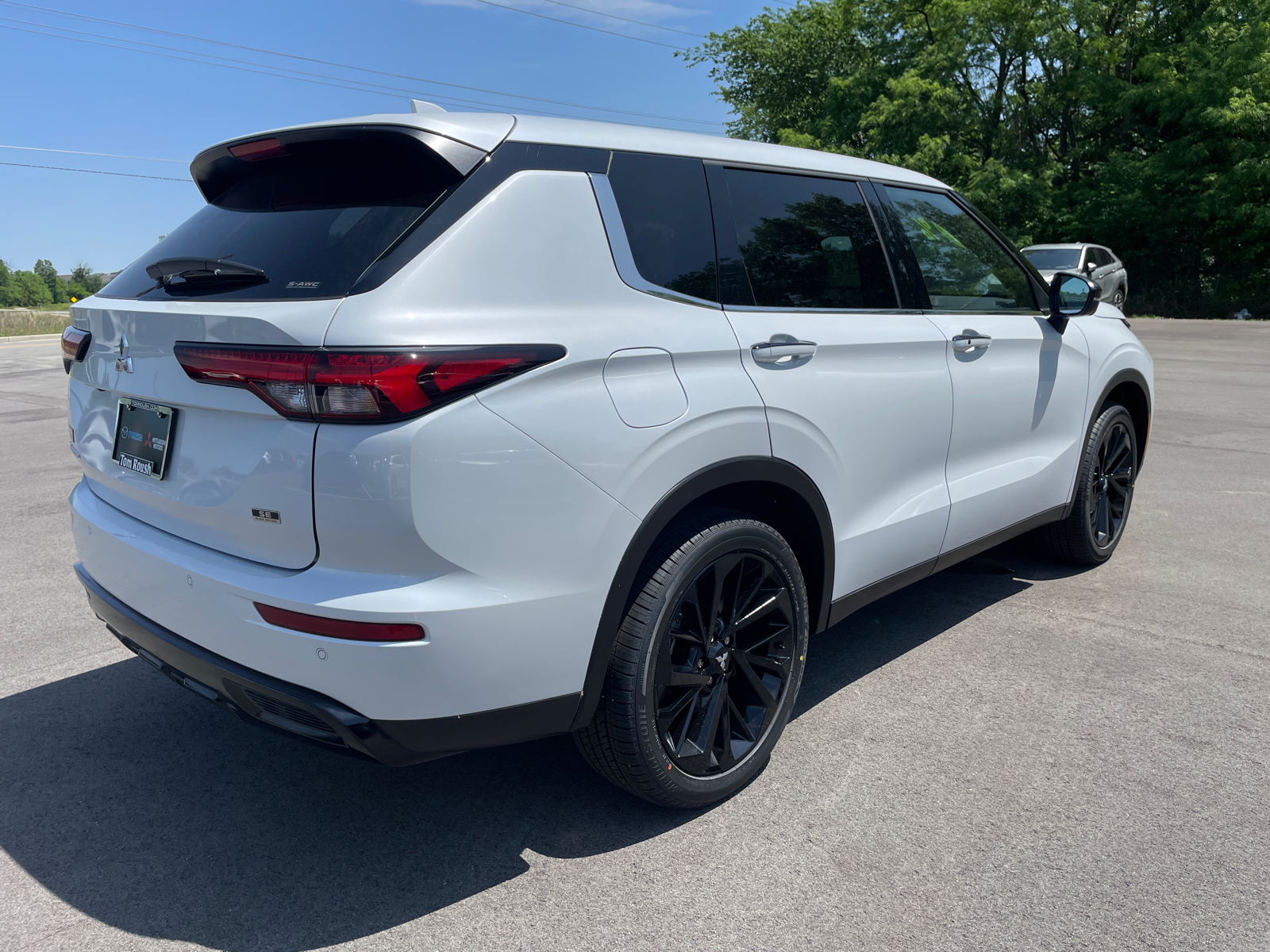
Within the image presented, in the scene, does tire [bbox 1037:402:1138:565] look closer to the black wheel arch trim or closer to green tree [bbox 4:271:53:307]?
the black wheel arch trim

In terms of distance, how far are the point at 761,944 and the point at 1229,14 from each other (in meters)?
37.1

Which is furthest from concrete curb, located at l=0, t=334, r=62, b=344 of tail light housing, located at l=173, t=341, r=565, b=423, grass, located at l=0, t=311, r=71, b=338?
tail light housing, located at l=173, t=341, r=565, b=423

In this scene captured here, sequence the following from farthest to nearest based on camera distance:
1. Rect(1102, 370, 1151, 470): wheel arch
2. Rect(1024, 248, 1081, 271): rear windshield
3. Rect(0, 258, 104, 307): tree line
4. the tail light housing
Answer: Rect(0, 258, 104, 307): tree line
Rect(1024, 248, 1081, 271): rear windshield
Rect(1102, 370, 1151, 470): wheel arch
the tail light housing

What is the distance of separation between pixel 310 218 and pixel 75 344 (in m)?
0.98

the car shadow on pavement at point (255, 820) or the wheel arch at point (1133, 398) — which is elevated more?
the wheel arch at point (1133, 398)

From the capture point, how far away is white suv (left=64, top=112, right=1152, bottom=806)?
2027 mm

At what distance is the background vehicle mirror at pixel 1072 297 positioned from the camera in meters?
4.14

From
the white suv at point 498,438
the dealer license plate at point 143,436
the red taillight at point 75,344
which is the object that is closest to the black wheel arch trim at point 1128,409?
the white suv at point 498,438

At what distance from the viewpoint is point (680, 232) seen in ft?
8.63

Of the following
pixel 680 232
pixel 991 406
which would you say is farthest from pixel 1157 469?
pixel 680 232

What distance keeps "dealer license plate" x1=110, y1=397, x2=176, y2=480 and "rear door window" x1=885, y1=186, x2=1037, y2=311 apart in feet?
8.57

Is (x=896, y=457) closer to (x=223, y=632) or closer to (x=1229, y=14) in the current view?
(x=223, y=632)

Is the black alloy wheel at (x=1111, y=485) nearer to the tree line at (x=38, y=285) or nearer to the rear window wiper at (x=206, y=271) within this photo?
the rear window wiper at (x=206, y=271)

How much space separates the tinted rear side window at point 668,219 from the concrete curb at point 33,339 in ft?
103
